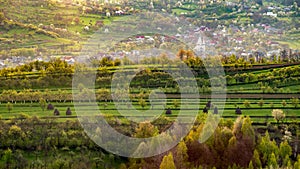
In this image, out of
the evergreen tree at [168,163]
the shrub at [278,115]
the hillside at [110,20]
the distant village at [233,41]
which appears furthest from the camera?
the hillside at [110,20]

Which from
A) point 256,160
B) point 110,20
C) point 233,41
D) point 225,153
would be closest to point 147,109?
point 225,153

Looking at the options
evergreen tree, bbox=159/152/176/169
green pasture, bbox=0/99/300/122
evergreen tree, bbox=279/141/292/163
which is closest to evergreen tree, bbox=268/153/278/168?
evergreen tree, bbox=279/141/292/163

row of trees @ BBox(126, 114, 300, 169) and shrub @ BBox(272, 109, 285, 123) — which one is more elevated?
row of trees @ BBox(126, 114, 300, 169)

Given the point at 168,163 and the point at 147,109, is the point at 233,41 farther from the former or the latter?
the point at 168,163

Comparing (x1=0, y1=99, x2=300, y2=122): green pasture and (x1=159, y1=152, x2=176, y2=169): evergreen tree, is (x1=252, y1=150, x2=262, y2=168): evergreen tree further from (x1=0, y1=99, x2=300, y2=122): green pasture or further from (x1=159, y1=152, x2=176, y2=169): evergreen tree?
(x1=0, y1=99, x2=300, y2=122): green pasture

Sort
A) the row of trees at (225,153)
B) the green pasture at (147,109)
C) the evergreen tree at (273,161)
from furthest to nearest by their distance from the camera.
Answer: the green pasture at (147,109)
the evergreen tree at (273,161)
the row of trees at (225,153)

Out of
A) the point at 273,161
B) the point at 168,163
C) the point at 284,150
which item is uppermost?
the point at 168,163

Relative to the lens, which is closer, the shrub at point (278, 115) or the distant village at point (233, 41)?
the shrub at point (278, 115)

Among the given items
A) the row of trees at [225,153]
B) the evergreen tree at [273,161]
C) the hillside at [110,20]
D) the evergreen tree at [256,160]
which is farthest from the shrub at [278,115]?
the hillside at [110,20]

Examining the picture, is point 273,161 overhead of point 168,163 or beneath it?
beneath

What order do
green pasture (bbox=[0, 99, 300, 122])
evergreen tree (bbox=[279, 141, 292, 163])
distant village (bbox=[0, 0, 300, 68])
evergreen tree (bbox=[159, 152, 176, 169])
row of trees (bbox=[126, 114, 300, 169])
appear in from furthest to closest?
distant village (bbox=[0, 0, 300, 68]), green pasture (bbox=[0, 99, 300, 122]), evergreen tree (bbox=[279, 141, 292, 163]), row of trees (bbox=[126, 114, 300, 169]), evergreen tree (bbox=[159, 152, 176, 169])

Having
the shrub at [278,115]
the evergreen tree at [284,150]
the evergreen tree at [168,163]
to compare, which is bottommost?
the shrub at [278,115]

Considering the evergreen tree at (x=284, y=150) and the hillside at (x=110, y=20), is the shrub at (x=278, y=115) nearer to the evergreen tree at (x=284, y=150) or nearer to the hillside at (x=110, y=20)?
the evergreen tree at (x=284, y=150)

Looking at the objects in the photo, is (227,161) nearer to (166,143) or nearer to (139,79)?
(166,143)
